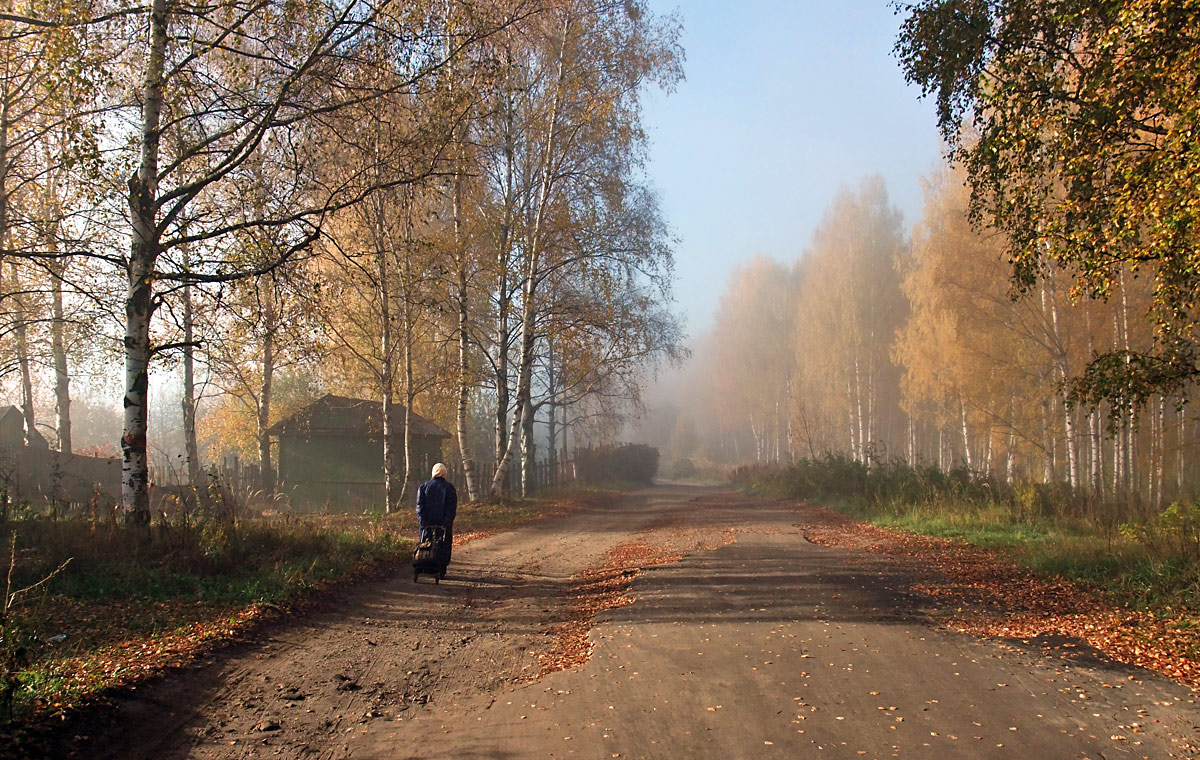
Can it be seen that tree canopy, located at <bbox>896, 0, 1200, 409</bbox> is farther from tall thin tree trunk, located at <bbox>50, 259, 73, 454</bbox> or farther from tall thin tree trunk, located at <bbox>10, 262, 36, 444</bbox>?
tall thin tree trunk, located at <bbox>50, 259, 73, 454</bbox>

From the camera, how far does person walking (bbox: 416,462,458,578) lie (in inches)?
365

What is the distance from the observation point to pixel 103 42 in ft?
28.7

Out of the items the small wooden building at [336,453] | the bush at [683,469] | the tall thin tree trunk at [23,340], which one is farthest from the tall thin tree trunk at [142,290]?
the bush at [683,469]

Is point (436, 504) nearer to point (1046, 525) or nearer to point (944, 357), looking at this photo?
point (1046, 525)

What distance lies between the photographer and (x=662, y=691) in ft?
16.7

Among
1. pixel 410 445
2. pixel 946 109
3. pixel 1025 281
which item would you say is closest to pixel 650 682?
pixel 1025 281

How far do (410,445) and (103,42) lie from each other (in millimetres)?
12797

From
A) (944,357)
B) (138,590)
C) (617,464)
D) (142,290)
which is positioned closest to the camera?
(138,590)

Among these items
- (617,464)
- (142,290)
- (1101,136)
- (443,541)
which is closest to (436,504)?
(443,541)

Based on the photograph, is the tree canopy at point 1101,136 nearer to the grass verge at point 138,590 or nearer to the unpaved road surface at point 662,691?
the unpaved road surface at point 662,691

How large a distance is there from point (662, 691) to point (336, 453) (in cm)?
2448

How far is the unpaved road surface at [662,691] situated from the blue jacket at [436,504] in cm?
127

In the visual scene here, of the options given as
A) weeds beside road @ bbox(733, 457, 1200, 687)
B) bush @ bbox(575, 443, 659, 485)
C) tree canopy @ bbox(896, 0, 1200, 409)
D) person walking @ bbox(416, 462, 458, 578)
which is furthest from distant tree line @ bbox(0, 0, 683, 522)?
bush @ bbox(575, 443, 659, 485)

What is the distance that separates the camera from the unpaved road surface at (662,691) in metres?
4.18
